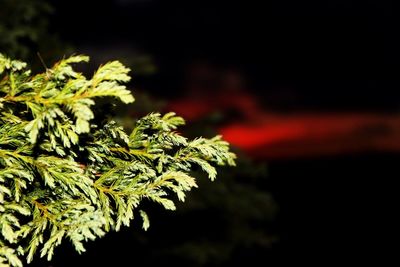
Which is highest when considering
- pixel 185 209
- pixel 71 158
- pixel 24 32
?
pixel 24 32

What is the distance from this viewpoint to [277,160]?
3744 cm

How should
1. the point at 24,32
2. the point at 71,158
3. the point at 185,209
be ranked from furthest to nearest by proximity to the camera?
the point at 185,209
the point at 24,32
the point at 71,158

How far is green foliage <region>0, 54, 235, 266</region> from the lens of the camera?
79.5 inches

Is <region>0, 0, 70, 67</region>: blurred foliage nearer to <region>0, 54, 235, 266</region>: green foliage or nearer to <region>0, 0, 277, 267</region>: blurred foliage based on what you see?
<region>0, 0, 277, 267</region>: blurred foliage

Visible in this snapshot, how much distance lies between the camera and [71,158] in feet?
7.78

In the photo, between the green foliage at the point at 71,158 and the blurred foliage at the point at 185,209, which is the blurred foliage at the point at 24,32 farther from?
the green foliage at the point at 71,158

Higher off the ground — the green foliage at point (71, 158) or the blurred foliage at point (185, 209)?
the blurred foliage at point (185, 209)

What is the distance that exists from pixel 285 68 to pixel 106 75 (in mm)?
27340

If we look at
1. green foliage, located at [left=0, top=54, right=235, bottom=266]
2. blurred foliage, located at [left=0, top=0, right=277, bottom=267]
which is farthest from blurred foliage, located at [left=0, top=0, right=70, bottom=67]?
green foliage, located at [left=0, top=54, right=235, bottom=266]

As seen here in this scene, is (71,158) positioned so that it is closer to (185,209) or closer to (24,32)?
(24,32)

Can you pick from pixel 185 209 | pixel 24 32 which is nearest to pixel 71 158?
pixel 24 32

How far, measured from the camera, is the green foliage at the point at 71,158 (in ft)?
6.63

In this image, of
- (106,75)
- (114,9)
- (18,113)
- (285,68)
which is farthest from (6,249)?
(285,68)

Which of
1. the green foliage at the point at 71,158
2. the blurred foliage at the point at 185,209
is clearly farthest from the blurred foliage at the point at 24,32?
the green foliage at the point at 71,158
